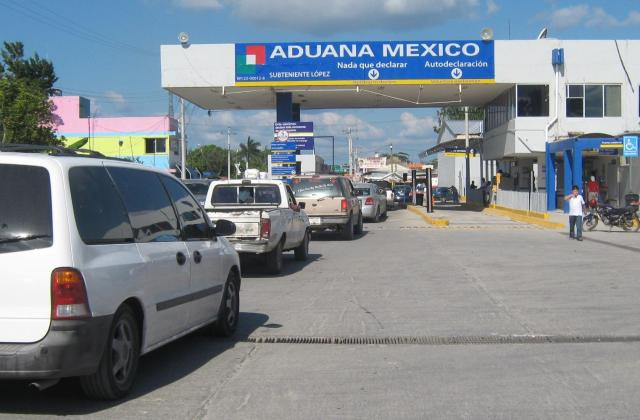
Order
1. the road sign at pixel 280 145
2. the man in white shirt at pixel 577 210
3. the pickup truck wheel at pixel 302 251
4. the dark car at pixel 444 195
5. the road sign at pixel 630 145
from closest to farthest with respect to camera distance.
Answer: the pickup truck wheel at pixel 302 251, the man in white shirt at pixel 577 210, the road sign at pixel 630 145, the road sign at pixel 280 145, the dark car at pixel 444 195

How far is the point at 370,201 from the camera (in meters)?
30.4

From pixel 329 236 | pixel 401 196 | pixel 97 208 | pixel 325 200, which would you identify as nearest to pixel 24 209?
pixel 97 208

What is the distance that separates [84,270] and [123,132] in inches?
2415

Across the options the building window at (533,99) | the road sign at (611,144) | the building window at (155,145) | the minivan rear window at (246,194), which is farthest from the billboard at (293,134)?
the building window at (155,145)

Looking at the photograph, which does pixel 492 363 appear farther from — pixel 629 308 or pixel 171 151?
pixel 171 151

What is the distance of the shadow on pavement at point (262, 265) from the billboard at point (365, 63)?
761 inches

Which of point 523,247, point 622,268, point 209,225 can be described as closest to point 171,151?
point 523,247

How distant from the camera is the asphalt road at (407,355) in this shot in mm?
5488

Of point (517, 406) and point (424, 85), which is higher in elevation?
point (424, 85)

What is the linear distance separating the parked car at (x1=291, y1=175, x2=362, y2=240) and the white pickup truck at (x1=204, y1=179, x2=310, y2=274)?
4.49 metres

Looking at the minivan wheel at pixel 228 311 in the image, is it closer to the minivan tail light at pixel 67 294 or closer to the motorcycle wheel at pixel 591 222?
the minivan tail light at pixel 67 294

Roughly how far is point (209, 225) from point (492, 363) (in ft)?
10.4

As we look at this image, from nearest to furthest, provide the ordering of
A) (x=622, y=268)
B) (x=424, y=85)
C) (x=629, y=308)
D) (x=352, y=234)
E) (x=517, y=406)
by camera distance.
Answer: (x=517, y=406)
(x=629, y=308)
(x=622, y=268)
(x=352, y=234)
(x=424, y=85)

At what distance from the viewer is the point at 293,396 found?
228 inches
